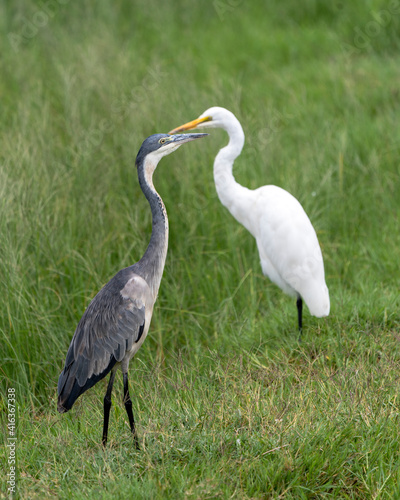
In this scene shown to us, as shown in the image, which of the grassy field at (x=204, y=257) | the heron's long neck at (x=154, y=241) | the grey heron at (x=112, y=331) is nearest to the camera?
the grassy field at (x=204, y=257)

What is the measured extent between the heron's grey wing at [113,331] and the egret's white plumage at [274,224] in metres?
1.46

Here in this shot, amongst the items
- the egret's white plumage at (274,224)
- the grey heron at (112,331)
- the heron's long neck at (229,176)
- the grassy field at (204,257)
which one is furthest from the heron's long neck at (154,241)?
the heron's long neck at (229,176)

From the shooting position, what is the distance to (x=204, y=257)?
16.9 ft

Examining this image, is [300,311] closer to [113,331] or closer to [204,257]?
[204,257]

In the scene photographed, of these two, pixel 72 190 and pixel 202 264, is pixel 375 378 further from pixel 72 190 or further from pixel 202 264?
pixel 72 190

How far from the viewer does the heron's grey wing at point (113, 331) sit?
10.2 feet

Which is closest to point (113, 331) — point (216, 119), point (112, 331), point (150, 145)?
point (112, 331)

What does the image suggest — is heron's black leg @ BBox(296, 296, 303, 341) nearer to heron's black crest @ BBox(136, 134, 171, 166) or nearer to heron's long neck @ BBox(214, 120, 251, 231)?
heron's long neck @ BBox(214, 120, 251, 231)

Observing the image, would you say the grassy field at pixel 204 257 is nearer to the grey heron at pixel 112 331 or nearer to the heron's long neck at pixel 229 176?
the grey heron at pixel 112 331

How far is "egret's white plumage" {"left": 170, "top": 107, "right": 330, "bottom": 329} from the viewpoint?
438 cm

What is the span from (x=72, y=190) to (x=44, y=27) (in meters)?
4.51

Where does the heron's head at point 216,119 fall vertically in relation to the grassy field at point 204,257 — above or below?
above

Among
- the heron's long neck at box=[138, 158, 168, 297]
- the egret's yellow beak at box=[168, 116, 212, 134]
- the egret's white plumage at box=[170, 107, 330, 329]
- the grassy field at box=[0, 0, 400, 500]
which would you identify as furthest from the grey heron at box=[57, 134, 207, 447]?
the egret's white plumage at box=[170, 107, 330, 329]

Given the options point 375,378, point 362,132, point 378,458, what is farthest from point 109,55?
point 378,458
